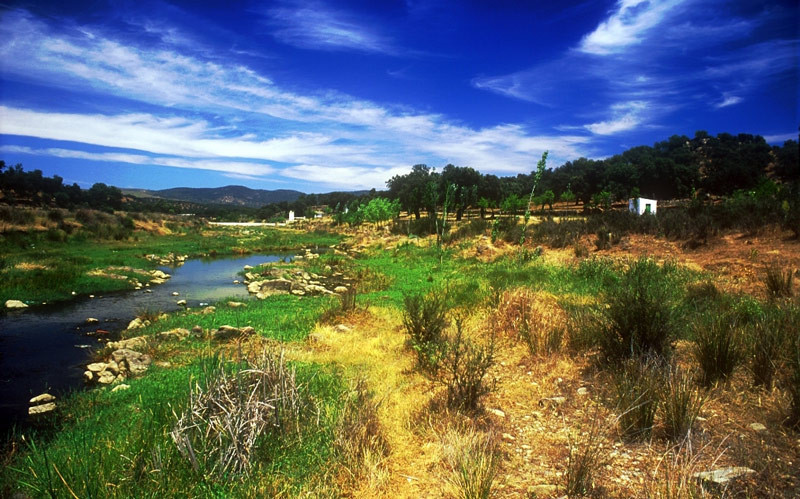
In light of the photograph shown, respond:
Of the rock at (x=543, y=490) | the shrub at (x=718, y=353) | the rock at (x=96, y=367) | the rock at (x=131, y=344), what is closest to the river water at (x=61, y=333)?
the rock at (x=96, y=367)

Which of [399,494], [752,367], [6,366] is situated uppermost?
[752,367]

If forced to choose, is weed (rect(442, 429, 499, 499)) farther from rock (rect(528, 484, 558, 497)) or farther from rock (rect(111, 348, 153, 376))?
rock (rect(111, 348, 153, 376))

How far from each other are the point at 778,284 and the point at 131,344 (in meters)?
14.7

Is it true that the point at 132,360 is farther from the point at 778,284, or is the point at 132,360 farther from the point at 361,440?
the point at 778,284

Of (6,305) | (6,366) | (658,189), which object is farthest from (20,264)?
(658,189)

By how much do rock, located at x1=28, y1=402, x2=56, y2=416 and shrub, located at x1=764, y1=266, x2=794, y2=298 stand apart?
1387 cm

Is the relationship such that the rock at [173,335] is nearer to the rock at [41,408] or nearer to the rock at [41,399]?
the rock at [41,399]

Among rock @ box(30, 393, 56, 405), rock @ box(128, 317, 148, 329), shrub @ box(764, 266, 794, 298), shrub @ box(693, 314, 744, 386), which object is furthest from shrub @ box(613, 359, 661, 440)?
rock @ box(128, 317, 148, 329)

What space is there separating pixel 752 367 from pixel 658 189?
70270 millimetres

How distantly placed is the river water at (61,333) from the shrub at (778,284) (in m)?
14.4

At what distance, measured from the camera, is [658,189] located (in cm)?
6284

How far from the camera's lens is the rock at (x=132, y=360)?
291 inches

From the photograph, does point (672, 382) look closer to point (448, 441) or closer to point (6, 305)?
point (448, 441)

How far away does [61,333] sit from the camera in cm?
1018
